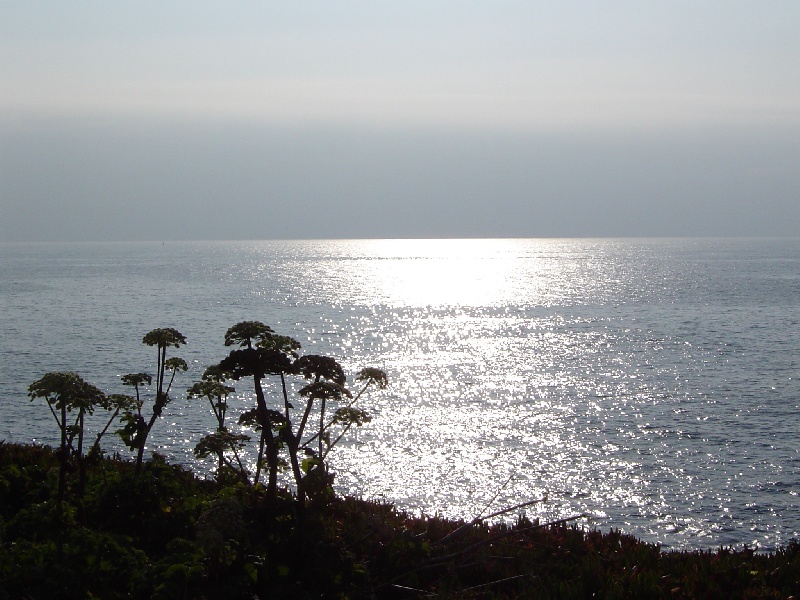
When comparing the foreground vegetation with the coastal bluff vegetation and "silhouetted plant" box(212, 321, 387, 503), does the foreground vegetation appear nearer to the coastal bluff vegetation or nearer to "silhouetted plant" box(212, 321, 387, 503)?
Result: the coastal bluff vegetation

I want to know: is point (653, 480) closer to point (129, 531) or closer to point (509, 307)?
point (129, 531)

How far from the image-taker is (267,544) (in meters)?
9.82

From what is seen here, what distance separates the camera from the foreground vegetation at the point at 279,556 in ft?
28.5

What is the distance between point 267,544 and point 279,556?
301 millimetres

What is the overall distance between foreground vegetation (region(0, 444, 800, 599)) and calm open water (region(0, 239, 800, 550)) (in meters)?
10.5

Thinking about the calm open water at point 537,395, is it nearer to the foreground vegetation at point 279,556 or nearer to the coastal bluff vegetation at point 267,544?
the foreground vegetation at point 279,556

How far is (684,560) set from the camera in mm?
12094

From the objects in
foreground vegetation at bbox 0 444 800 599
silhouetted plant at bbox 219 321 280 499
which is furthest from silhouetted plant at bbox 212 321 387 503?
foreground vegetation at bbox 0 444 800 599

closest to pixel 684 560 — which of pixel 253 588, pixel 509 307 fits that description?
pixel 253 588

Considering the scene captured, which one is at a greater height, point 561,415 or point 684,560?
point 684,560

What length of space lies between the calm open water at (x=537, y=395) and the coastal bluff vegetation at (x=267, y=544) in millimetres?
10739

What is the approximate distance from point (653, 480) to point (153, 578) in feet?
71.5

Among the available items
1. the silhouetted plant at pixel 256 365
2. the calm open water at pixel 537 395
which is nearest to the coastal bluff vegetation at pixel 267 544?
the silhouetted plant at pixel 256 365

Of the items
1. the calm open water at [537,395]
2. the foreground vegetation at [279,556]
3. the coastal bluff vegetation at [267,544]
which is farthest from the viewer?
the calm open water at [537,395]
